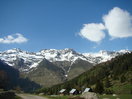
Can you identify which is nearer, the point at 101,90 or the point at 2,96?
the point at 2,96

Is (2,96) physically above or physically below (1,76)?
below

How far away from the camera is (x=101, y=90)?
153m

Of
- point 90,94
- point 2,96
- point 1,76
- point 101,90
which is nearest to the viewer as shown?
point 2,96

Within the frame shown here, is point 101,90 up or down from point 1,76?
down

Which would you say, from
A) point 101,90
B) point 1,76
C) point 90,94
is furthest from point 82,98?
point 101,90

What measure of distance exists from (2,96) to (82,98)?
2607 centimetres

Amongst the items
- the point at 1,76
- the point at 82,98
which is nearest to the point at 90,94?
the point at 82,98

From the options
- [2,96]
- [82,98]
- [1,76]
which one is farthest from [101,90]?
[2,96]

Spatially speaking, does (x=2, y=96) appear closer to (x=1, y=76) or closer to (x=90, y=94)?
(x=90, y=94)

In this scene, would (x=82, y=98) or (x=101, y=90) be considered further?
(x=101, y=90)

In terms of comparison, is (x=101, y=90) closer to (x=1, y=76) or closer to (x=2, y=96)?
(x=1, y=76)

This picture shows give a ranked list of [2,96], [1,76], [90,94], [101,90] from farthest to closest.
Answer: [101,90], [1,76], [90,94], [2,96]

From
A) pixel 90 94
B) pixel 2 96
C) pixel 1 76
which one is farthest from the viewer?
pixel 1 76

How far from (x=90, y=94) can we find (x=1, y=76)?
68.3 meters
